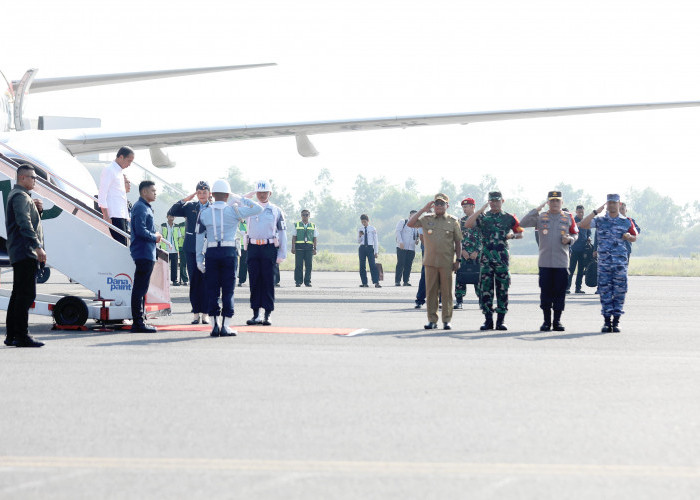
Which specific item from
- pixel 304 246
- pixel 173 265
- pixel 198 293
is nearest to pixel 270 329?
pixel 198 293

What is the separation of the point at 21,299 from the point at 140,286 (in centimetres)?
180

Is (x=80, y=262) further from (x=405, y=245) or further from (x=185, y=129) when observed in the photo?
(x=405, y=245)

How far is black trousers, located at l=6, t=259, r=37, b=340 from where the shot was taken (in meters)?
10.4

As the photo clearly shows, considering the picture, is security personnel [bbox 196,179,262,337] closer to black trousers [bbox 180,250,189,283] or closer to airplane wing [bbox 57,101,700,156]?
airplane wing [bbox 57,101,700,156]

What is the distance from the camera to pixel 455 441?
5.65 meters

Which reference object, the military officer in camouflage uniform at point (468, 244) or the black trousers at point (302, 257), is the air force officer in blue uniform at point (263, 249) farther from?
the black trousers at point (302, 257)

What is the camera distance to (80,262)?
40.0 feet

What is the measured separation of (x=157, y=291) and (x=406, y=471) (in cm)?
826

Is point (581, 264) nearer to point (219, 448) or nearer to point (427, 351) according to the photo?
point (427, 351)

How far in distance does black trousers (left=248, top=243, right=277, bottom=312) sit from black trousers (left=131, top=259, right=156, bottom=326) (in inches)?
60.4

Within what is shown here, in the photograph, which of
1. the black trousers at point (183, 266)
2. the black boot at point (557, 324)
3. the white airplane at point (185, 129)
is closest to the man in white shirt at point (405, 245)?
the white airplane at point (185, 129)

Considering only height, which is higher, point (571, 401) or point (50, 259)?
point (50, 259)

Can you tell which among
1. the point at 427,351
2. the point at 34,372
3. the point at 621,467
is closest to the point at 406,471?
the point at 621,467

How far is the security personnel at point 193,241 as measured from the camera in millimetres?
13320
